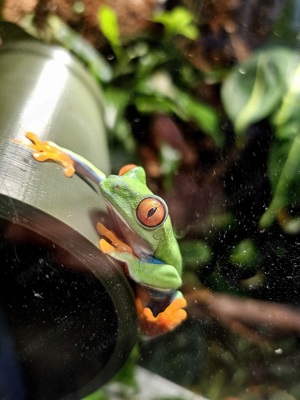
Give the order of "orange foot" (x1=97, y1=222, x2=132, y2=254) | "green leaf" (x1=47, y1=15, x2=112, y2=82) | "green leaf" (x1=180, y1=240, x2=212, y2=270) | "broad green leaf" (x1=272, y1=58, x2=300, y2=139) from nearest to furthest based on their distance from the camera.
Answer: "orange foot" (x1=97, y1=222, x2=132, y2=254) → "green leaf" (x1=180, y1=240, x2=212, y2=270) → "broad green leaf" (x1=272, y1=58, x2=300, y2=139) → "green leaf" (x1=47, y1=15, x2=112, y2=82)

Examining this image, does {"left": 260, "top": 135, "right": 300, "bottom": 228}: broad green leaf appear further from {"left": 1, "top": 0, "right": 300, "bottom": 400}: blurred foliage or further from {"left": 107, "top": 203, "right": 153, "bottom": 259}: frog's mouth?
{"left": 107, "top": 203, "right": 153, "bottom": 259}: frog's mouth

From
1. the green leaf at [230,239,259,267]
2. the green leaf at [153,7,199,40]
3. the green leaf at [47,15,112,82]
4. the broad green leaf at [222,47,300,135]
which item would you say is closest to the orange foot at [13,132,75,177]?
the green leaf at [230,239,259,267]

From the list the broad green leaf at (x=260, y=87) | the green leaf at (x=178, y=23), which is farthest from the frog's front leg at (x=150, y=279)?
the green leaf at (x=178, y=23)

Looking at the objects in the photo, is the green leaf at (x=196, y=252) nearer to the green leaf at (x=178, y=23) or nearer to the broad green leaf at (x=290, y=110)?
the broad green leaf at (x=290, y=110)

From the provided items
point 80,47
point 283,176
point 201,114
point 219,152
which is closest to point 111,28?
point 80,47

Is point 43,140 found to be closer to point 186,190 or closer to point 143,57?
point 186,190

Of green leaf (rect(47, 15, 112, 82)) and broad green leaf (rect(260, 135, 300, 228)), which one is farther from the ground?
broad green leaf (rect(260, 135, 300, 228))

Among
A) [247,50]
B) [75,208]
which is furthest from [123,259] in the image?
[247,50]
